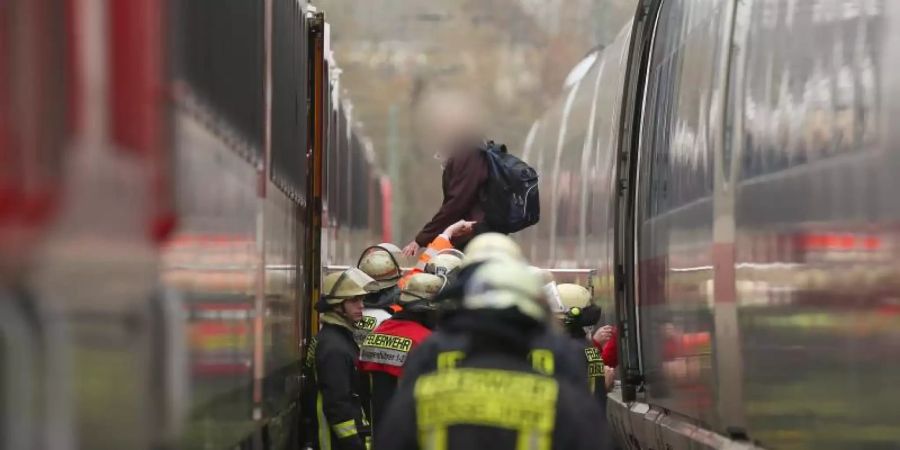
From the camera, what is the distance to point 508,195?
11.8 metres

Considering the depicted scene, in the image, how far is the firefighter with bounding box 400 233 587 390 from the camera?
4.31m

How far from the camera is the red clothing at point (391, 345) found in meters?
8.16

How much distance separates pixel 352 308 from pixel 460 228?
9.18ft

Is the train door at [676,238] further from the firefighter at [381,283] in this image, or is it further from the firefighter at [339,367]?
the firefighter at [381,283]

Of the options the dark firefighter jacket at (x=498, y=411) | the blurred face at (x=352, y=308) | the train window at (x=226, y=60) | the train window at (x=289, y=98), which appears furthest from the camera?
the blurred face at (x=352, y=308)

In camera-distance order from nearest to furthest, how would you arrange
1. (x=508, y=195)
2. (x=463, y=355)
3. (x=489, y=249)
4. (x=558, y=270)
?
(x=463, y=355)
(x=489, y=249)
(x=508, y=195)
(x=558, y=270)

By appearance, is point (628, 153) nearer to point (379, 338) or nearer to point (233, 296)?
point (379, 338)

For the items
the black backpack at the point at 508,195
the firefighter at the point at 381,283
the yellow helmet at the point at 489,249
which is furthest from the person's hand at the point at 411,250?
the yellow helmet at the point at 489,249

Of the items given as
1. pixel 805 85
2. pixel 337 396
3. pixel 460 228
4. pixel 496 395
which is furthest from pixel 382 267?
pixel 496 395

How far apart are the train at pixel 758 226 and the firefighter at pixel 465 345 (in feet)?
2.31

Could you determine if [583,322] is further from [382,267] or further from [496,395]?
[496,395]

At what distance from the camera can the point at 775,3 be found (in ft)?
17.8

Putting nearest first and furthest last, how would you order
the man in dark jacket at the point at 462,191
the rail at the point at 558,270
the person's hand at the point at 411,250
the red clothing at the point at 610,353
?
1. the red clothing at the point at 610,353
2. the rail at the point at 558,270
3. the man in dark jacket at the point at 462,191
4. the person's hand at the point at 411,250

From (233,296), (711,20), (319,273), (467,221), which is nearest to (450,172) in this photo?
(467,221)
